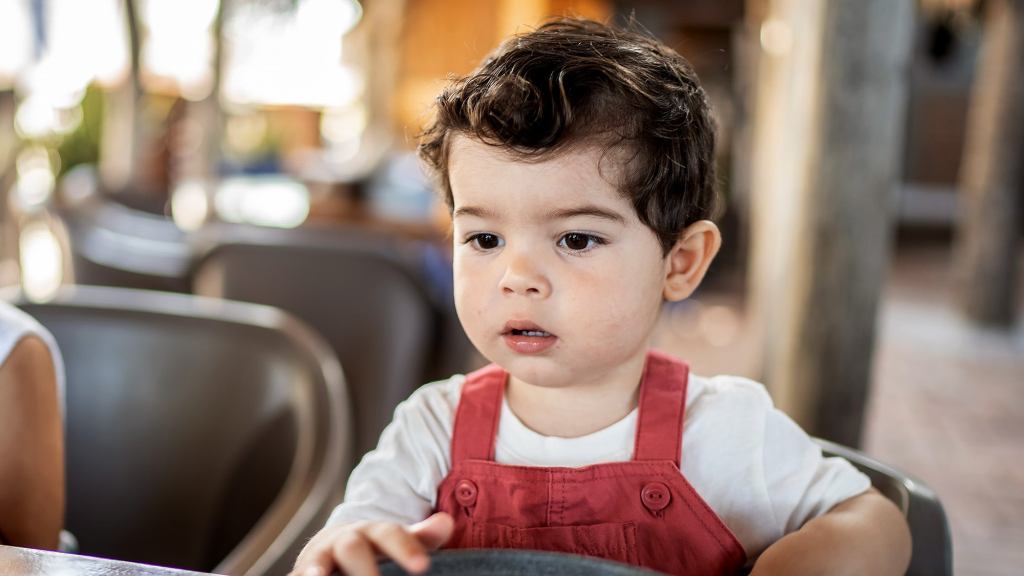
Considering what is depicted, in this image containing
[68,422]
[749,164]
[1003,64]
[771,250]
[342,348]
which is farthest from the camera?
[749,164]

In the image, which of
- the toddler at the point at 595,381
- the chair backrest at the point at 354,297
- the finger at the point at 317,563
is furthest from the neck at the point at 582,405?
the chair backrest at the point at 354,297

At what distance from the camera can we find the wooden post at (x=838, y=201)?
7.74 feet

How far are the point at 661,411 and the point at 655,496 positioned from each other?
0.27ft

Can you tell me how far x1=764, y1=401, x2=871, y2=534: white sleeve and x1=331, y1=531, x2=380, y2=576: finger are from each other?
0.41m

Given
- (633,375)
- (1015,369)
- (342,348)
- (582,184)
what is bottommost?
(1015,369)

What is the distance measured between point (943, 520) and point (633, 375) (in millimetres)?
364

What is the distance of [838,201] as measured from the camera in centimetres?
241

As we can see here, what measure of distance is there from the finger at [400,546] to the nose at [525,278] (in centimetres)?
25

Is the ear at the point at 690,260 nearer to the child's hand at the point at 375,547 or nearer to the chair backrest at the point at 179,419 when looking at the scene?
the child's hand at the point at 375,547

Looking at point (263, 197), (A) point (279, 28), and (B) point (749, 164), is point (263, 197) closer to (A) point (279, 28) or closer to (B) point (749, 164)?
(A) point (279, 28)

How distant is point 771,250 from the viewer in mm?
3643

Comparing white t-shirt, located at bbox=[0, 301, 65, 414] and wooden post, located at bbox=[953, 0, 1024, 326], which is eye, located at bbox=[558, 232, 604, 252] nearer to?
white t-shirt, located at bbox=[0, 301, 65, 414]

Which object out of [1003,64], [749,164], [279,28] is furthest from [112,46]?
[1003,64]

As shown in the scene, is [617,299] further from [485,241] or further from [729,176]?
[729,176]
